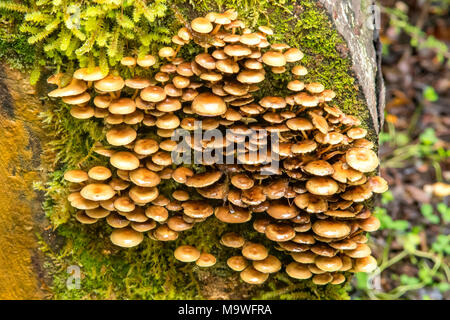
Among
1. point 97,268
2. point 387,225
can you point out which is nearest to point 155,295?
point 97,268

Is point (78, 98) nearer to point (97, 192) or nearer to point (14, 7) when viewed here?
point (97, 192)

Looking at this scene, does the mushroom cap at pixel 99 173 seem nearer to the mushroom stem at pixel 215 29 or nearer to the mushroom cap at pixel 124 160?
the mushroom cap at pixel 124 160

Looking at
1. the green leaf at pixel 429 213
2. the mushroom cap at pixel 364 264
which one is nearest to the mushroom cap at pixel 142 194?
the mushroom cap at pixel 364 264

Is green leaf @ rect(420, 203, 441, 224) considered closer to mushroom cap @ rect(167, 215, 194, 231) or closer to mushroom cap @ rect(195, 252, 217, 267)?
mushroom cap @ rect(195, 252, 217, 267)

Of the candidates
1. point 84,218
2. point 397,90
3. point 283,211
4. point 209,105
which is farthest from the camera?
point 397,90

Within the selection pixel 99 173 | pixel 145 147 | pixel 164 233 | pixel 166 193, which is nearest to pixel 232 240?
pixel 164 233

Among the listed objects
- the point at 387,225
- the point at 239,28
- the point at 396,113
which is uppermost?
the point at 239,28

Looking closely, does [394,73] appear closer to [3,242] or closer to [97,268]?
[97,268]
